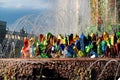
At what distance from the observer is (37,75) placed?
643 inches

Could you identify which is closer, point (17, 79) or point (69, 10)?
point (17, 79)

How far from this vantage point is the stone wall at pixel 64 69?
51.4 feet

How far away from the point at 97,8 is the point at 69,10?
14.9ft

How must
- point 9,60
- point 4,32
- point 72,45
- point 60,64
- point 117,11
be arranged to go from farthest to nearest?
1. point 4,32
2. point 117,11
3. point 72,45
4. point 9,60
5. point 60,64

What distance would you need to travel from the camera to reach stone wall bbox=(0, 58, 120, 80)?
51.4 ft

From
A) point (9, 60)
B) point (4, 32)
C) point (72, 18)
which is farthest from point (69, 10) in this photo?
point (4, 32)

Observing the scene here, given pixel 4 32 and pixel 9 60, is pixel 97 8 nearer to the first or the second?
pixel 9 60

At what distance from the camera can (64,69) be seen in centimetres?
1602

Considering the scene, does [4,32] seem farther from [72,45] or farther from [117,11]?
[72,45]

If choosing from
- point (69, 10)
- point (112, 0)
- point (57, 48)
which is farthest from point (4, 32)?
point (57, 48)

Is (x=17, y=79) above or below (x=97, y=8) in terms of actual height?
below

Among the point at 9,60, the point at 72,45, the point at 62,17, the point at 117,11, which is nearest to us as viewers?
the point at 9,60

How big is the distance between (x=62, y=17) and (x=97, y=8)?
12.4 ft

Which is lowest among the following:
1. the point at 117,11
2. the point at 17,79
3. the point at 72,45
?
the point at 17,79
